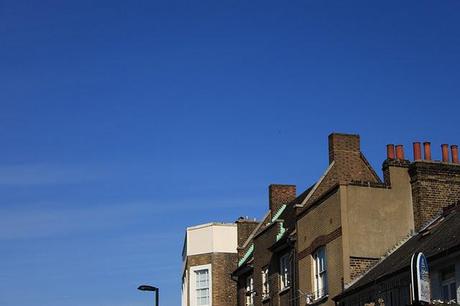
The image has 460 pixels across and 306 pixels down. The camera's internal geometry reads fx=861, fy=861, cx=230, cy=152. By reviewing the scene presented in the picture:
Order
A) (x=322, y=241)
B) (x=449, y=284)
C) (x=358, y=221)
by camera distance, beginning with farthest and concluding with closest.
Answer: (x=322, y=241)
(x=358, y=221)
(x=449, y=284)

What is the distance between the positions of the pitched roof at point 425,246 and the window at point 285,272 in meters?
6.38

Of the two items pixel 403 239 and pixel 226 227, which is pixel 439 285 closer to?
pixel 403 239

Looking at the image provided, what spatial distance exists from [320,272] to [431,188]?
4.92 metres

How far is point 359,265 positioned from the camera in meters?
28.7

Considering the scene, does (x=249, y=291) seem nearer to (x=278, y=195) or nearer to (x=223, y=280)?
(x=223, y=280)

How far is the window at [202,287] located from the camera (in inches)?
1768

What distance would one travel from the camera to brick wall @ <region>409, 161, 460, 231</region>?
97.8 feet

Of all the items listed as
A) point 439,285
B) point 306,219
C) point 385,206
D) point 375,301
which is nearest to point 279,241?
point 306,219

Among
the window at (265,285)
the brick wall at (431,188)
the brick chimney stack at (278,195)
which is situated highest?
the brick chimney stack at (278,195)

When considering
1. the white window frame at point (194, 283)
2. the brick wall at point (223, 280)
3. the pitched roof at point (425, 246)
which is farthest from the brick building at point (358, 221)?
the white window frame at point (194, 283)

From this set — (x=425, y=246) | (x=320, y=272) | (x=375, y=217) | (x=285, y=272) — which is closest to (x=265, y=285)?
(x=285, y=272)

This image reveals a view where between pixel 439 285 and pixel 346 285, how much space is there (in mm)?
5427

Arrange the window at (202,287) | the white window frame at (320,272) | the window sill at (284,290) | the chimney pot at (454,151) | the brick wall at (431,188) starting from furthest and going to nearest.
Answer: the window at (202,287)
the window sill at (284,290)
the chimney pot at (454,151)
the white window frame at (320,272)
the brick wall at (431,188)

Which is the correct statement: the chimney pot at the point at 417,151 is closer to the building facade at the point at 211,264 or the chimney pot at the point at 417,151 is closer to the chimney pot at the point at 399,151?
the chimney pot at the point at 399,151
